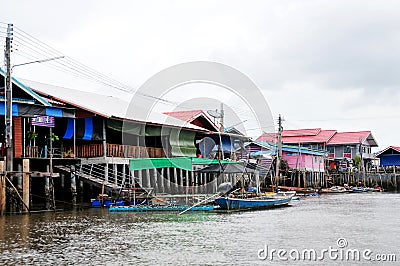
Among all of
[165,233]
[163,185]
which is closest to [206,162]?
[163,185]

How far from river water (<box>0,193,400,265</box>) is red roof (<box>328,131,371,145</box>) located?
4077cm

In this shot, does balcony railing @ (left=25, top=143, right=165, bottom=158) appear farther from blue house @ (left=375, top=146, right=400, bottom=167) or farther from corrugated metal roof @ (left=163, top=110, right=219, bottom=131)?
blue house @ (left=375, top=146, right=400, bottom=167)

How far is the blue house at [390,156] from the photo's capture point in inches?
2424

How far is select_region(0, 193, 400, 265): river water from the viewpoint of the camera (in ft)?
42.9

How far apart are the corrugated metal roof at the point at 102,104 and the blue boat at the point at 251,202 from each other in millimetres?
7830

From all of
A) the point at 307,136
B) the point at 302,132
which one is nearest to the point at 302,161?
the point at 307,136

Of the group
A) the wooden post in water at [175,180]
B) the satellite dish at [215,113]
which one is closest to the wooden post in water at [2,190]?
the wooden post in water at [175,180]

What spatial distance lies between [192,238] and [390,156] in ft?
169

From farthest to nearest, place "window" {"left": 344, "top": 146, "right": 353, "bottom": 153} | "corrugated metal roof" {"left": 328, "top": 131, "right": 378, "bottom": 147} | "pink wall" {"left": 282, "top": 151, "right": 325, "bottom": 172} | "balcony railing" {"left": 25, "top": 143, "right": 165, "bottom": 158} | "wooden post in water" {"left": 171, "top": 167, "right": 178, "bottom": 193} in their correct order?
1. "window" {"left": 344, "top": 146, "right": 353, "bottom": 153}
2. "corrugated metal roof" {"left": 328, "top": 131, "right": 378, "bottom": 147}
3. "pink wall" {"left": 282, "top": 151, "right": 325, "bottom": 172}
4. "wooden post in water" {"left": 171, "top": 167, "right": 178, "bottom": 193}
5. "balcony railing" {"left": 25, "top": 143, "right": 165, "bottom": 158}

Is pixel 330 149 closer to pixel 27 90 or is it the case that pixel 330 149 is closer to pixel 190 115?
pixel 190 115

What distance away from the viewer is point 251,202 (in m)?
26.3

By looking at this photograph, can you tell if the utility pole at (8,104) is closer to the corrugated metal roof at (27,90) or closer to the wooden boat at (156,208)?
the corrugated metal roof at (27,90)

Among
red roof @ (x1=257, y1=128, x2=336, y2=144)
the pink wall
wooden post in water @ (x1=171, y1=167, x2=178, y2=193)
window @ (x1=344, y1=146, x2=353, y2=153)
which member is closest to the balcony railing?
wooden post in water @ (x1=171, y1=167, x2=178, y2=193)

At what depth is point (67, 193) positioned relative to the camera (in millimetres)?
29219
